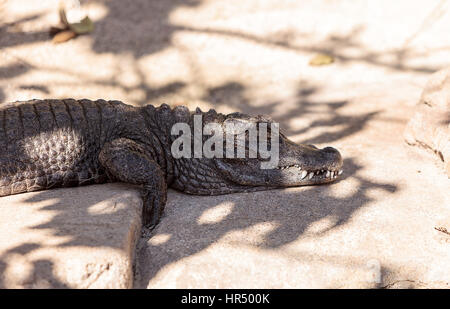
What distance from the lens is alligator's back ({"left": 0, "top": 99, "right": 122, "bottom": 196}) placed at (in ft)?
12.4

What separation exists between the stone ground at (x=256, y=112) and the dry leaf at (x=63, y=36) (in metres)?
0.08

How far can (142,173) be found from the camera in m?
3.61

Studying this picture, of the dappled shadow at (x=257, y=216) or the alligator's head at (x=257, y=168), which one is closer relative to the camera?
the dappled shadow at (x=257, y=216)

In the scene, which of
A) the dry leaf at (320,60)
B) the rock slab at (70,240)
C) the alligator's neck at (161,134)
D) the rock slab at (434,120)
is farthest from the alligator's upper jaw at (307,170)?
the dry leaf at (320,60)

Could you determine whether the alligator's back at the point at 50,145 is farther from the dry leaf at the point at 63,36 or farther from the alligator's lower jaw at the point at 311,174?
the dry leaf at the point at 63,36

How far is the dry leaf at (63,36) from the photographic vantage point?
5.91m

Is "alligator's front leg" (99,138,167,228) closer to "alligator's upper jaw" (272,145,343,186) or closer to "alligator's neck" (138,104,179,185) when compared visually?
"alligator's neck" (138,104,179,185)

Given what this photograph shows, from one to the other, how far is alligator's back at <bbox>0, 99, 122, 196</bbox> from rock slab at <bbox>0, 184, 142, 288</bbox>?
1.01 feet

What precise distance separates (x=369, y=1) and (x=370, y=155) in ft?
10.2

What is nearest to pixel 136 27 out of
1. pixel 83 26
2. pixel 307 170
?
pixel 83 26

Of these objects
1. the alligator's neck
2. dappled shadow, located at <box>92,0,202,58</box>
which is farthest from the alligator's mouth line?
dappled shadow, located at <box>92,0,202,58</box>

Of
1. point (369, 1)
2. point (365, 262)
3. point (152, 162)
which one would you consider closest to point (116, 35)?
point (152, 162)

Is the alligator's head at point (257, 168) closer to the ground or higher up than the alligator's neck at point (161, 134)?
closer to the ground

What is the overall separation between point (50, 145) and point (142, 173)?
2.71 feet
